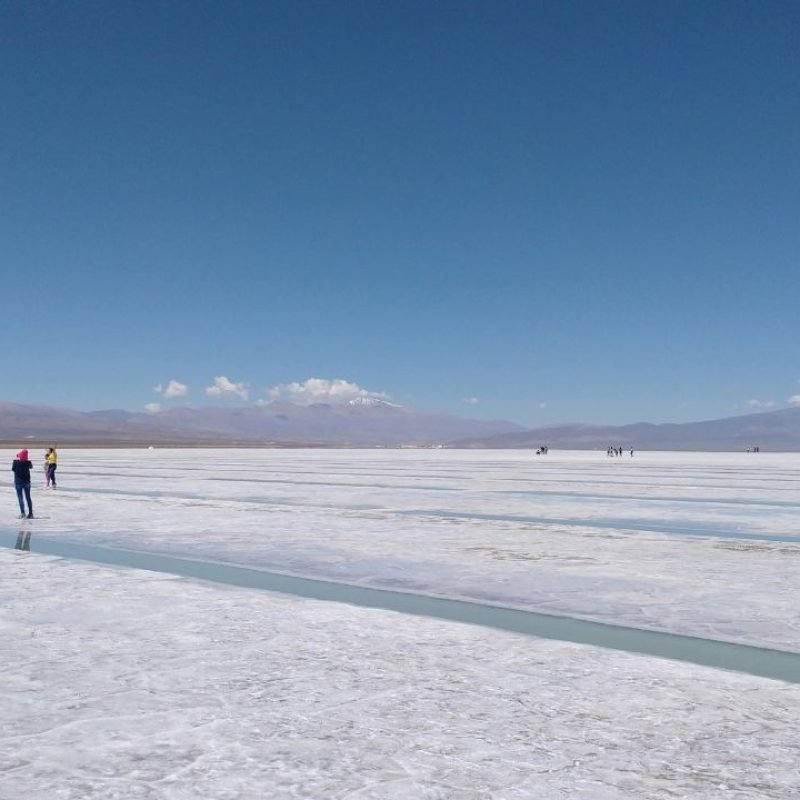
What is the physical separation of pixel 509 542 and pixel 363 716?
981 centimetres

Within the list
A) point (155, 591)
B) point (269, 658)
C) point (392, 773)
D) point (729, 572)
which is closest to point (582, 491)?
point (729, 572)

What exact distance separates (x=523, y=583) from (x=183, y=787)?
7305 millimetres

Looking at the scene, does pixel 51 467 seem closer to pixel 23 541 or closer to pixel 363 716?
pixel 23 541

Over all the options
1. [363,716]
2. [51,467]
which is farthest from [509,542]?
[51,467]

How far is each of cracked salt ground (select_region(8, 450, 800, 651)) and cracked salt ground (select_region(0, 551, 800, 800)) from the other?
2.29 m

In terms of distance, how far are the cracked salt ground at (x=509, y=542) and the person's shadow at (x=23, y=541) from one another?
1.64 feet

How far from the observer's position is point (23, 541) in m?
15.8

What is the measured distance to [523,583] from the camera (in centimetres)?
1151

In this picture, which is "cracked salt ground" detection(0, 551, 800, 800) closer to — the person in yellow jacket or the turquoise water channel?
the turquoise water channel

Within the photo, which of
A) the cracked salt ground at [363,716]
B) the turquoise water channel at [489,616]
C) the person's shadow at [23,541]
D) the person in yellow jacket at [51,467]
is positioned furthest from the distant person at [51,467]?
the cracked salt ground at [363,716]

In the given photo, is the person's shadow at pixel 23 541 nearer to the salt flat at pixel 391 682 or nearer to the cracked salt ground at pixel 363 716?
the salt flat at pixel 391 682

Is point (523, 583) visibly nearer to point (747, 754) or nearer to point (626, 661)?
point (626, 661)

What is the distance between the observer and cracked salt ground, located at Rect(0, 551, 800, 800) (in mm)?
4859

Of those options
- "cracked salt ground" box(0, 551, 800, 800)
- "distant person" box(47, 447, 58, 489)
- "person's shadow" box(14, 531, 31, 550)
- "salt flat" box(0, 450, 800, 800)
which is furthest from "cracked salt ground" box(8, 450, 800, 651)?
"cracked salt ground" box(0, 551, 800, 800)
